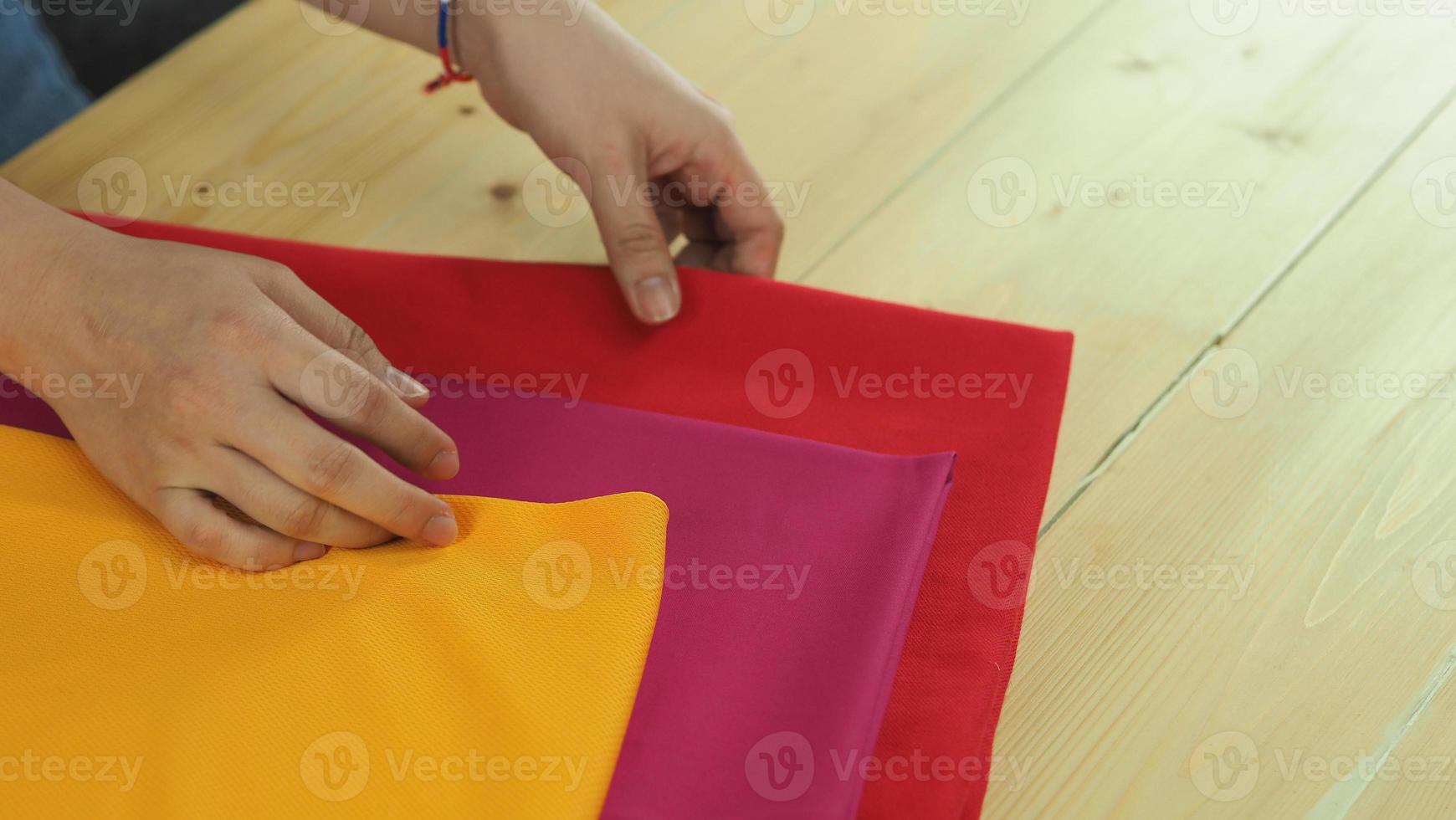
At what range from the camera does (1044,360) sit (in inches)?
28.5

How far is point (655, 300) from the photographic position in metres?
0.74

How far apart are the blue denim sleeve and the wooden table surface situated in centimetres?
17

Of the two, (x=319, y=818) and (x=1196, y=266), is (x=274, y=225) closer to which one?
(x=319, y=818)

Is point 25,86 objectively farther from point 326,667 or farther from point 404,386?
point 326,667

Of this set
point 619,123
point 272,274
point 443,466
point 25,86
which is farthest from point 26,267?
point 25,86

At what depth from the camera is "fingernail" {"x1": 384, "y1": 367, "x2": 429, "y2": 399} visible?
0.66 metres

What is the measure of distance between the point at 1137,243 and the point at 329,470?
23.4 inches

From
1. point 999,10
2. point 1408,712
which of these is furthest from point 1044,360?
point 999,10

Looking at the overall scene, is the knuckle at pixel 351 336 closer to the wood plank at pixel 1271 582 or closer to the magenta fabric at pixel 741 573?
the magenta fabric at pixel 741 573

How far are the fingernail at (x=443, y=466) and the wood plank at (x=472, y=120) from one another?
0.28 meters

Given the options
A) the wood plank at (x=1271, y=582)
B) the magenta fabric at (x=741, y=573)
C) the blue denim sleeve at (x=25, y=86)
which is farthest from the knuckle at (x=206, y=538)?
the blue denim sleeve at (x=25, y=86)

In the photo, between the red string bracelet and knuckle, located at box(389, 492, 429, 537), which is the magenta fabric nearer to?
knuckle, located at box(389, 492, 429, 537)

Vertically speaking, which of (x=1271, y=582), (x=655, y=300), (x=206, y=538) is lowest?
(x=206, y=538)

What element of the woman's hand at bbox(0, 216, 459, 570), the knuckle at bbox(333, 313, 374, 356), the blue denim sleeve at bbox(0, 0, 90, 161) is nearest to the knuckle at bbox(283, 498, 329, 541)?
the woman's hand at bbox(0, 216, 459, 570)
